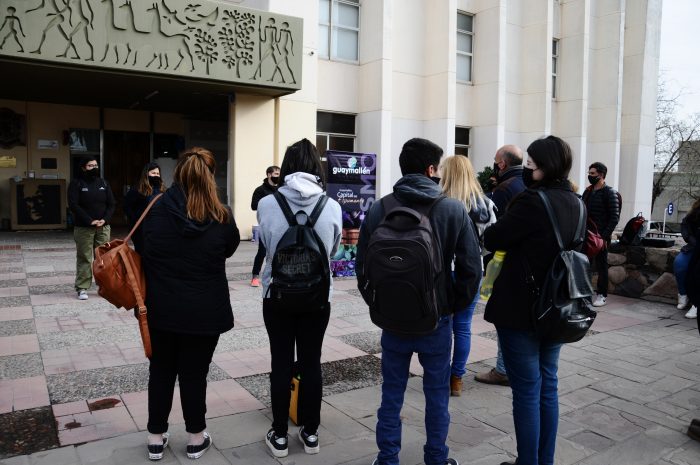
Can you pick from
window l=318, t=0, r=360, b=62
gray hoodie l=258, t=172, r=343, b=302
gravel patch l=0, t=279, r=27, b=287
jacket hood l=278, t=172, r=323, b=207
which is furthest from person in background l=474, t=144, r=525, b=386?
window l=318, t=0, r=360, b=62

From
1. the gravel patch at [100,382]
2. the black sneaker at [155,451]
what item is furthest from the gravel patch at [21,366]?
the black sneaker at [155,451]

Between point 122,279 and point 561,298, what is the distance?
92.9 inches

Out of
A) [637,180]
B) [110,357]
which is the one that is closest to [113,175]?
[110,357]

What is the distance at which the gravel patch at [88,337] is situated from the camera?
5.67 meters

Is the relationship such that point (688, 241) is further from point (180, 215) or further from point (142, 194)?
point (142, 194)

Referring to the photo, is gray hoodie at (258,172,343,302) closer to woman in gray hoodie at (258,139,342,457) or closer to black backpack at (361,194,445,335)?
woman in gray hoodie at (258,139,342,457)

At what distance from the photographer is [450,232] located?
312 cm

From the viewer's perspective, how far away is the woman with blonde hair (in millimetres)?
4449

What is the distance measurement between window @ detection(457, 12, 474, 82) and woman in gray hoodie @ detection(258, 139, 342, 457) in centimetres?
1696

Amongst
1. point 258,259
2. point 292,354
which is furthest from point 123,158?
point 292,354

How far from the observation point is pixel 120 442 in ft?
11.8

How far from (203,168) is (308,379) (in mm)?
1398

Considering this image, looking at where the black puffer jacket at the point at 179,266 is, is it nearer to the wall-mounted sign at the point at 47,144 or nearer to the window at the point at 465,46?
the wall-mounted sign at the point at 47,144

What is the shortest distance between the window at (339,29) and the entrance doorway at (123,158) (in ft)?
20.9
